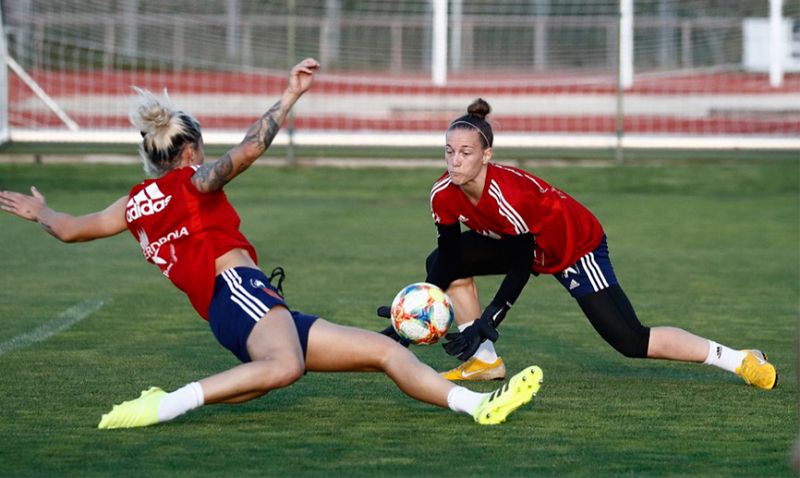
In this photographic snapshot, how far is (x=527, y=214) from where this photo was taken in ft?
22.4

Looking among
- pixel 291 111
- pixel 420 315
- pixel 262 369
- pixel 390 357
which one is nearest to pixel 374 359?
pixel 390 357

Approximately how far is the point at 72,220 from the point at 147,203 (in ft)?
1.40

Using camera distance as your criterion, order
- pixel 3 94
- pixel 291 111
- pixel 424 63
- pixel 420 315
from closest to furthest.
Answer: pixel 420 315, pixel 291 111, pixel 3 94, pixel 424 63

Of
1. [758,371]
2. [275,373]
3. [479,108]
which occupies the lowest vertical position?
[758,371]

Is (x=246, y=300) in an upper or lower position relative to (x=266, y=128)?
lower

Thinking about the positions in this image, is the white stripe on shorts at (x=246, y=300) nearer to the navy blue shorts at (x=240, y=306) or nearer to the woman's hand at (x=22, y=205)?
the navy blue shorts at (x=240, y=306)

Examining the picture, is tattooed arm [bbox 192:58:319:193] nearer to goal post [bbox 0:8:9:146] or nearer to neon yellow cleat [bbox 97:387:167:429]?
neon yellow cleat [bbox 97:387:167:429]

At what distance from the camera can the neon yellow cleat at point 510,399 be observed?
6020 mm

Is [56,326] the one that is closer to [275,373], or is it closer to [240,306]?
[240,306]

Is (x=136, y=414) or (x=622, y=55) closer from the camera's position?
(x=136, y=414)

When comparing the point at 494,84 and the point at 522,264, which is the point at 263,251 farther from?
the point at 494,84

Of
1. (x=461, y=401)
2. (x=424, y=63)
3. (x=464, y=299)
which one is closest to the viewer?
(x=461, y=401)

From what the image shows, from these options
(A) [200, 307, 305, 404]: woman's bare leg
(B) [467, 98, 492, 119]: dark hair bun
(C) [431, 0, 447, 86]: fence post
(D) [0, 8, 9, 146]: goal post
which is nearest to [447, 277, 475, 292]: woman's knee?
(B) [467, 98, 492, 119]: dark hair bun

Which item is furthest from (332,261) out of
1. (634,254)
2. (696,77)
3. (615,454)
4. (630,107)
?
(696,77)
